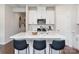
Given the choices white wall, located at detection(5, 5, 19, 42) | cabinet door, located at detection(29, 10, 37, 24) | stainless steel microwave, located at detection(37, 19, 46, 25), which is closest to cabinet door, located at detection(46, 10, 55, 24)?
stainless steel microwave, located at detection(37, 19, 46, 25)

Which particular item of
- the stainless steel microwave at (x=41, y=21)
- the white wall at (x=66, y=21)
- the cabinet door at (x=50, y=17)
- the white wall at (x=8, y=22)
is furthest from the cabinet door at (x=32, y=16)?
the white wall at (x=8, y=22)

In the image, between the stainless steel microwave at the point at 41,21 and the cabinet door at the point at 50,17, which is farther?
the cabinet door at the point at 50,17

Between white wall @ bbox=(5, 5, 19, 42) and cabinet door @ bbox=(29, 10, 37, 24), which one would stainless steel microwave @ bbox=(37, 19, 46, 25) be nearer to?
cabinet door @ bbox=(29, 10, 37, 24)

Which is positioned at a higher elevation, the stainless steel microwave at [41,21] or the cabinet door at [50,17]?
the cabinet door at [50,17]

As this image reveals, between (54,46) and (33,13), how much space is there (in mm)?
4907

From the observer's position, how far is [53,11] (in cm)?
909

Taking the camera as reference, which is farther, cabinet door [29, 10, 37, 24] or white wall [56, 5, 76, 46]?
cabinet door [29, 10, 37, 24]

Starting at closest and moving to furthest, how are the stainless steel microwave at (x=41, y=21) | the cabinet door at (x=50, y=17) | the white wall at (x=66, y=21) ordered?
the white wall at (x=66, y=21) < the stainless steel microwave at (x=41, y=21) < the cabinet door at (x=50, y=17)

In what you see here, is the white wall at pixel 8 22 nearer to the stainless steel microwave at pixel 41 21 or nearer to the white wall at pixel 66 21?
the stainless steel microwave at pixel 41 21

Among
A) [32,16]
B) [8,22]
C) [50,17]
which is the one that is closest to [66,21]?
[50,17]

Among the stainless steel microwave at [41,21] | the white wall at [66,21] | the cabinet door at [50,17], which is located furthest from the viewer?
the cabinet door at [50,17]

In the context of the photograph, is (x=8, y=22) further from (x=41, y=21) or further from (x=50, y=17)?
(x=50, y=17)

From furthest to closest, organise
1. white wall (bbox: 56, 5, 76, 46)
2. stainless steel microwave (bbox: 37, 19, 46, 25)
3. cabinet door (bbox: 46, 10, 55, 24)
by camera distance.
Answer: cabinet door (bbox: 46, 10, 55, 24), stainless steel microwave (bbox: 37, 19, 46, 25), white wall (bbox: 56, 5, 76, 46)
